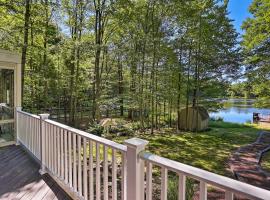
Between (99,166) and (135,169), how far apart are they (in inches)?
28.7

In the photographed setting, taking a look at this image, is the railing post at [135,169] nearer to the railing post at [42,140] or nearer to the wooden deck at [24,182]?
the wooden deck at [24,182]

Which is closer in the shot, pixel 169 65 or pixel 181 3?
pixel 181 3

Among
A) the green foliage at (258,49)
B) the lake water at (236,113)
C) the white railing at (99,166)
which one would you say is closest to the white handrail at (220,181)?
the white railing at (99,166)

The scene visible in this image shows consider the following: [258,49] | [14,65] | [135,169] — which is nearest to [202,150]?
[258,49]

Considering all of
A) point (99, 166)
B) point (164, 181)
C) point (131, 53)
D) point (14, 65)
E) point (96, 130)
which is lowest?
point (96, 130)

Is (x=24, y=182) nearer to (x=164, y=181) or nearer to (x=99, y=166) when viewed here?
(x=99, y=166)

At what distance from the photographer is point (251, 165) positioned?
6.43m

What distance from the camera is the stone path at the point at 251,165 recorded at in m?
5.27

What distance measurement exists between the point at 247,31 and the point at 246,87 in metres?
3.52

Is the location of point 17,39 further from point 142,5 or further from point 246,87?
point 246,87

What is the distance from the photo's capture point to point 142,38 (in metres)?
10.8

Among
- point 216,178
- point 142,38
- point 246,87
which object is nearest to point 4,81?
point 216,178

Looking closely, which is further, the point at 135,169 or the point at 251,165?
the point at 251,165

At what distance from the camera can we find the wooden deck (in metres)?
2.80
